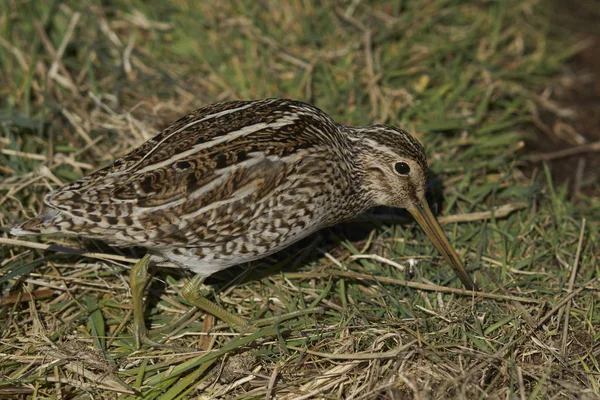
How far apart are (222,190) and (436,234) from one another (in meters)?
1.43

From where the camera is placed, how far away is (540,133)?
609 centimetres

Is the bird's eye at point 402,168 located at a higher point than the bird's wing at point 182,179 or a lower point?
lower

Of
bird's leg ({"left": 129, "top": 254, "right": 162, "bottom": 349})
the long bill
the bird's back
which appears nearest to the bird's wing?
the bird's back

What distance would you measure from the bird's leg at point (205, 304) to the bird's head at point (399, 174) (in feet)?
3.59

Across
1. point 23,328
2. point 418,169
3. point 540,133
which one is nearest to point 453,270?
point 418,169

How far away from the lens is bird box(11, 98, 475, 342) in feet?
12.4

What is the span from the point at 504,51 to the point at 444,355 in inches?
139

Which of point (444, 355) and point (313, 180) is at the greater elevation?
point (313, 180)

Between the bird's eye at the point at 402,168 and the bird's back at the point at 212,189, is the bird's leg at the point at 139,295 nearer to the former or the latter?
the bird's back at the point at 212,189

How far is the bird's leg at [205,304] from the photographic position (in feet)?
13.8

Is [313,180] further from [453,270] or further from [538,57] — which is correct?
[538,57]

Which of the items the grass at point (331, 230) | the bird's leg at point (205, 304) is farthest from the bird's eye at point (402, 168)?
the bird's leg at point (205, 304)

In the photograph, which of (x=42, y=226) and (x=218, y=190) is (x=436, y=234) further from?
(x=42, y=226)

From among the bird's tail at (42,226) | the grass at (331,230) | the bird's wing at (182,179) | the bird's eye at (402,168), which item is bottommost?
the grass at (331,230)
